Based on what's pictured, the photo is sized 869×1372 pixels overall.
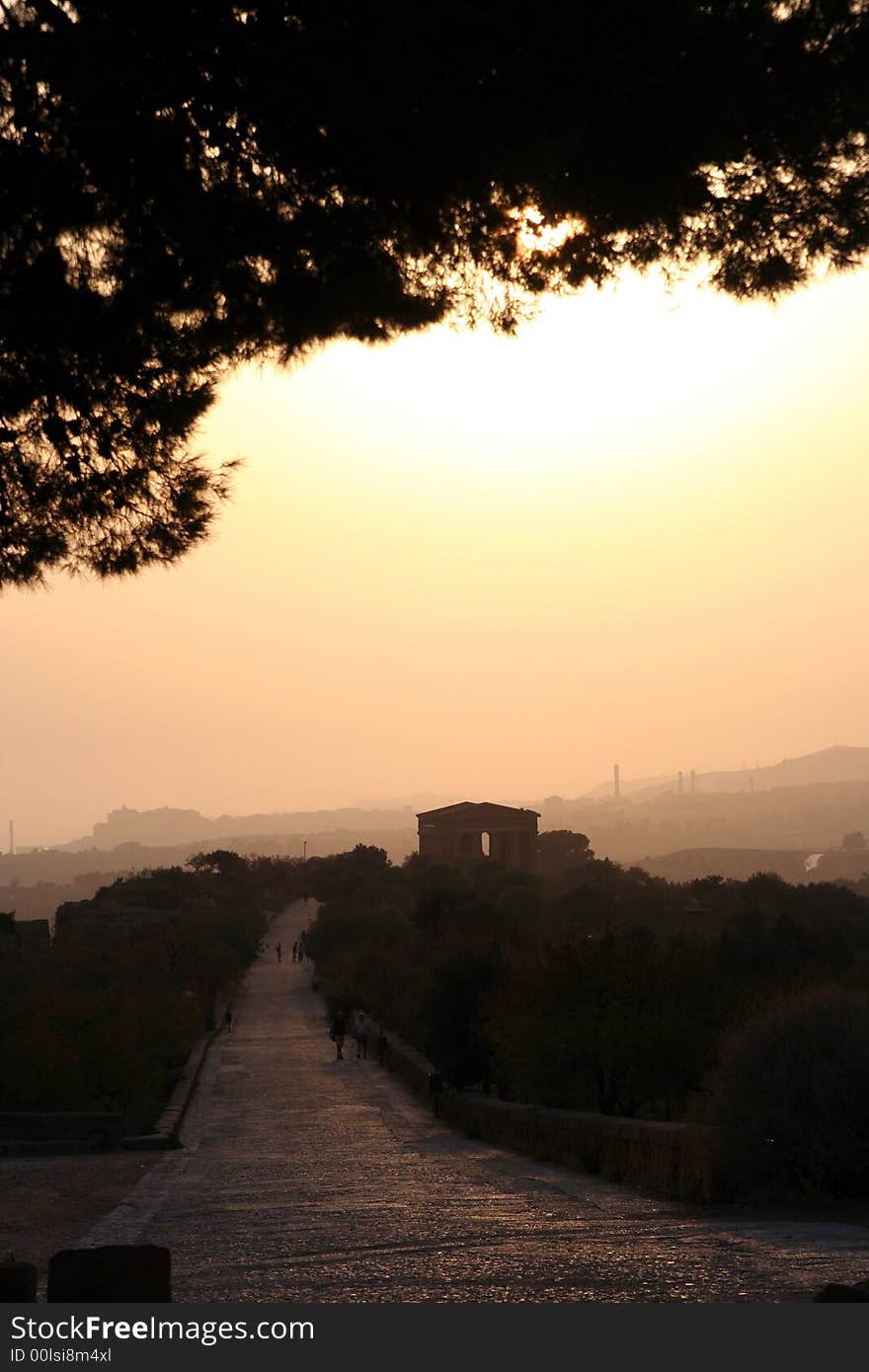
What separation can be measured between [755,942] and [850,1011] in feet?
101

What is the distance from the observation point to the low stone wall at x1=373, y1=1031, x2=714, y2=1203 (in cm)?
1146

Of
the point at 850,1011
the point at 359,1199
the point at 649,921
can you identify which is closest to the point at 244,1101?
the point at 359,1199

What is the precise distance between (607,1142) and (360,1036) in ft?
67.2

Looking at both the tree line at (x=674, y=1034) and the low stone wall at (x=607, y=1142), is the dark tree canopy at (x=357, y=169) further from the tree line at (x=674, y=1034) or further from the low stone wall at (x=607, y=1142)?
the low stone wall at (x=607, y=1142)

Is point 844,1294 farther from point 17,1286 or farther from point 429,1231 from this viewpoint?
point 429,1231

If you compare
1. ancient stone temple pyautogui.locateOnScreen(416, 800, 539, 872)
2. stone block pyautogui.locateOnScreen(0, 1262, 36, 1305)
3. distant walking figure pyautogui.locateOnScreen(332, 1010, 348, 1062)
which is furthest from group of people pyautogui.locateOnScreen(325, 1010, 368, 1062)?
ancient stone temple pyautogui.locateOnScreen(416, 800, 539, 872)

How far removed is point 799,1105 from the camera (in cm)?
1056

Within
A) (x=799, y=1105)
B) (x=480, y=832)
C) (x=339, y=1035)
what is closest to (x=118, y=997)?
(x=339, y=1035)

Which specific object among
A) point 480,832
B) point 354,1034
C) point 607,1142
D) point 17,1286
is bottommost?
point 354,1034

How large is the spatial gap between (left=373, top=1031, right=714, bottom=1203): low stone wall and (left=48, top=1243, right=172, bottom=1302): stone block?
6.30 m

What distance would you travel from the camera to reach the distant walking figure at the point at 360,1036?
3267cm

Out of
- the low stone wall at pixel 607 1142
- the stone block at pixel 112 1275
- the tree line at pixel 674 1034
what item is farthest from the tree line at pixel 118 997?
the stone block at pixel 112 1275

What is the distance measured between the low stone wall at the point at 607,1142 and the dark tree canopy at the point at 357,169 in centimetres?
656

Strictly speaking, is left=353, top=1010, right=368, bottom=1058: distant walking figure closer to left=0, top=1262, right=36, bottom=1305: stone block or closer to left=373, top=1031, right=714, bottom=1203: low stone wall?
left=373, top=1031, right=714, bottom=1203: low stone wall
